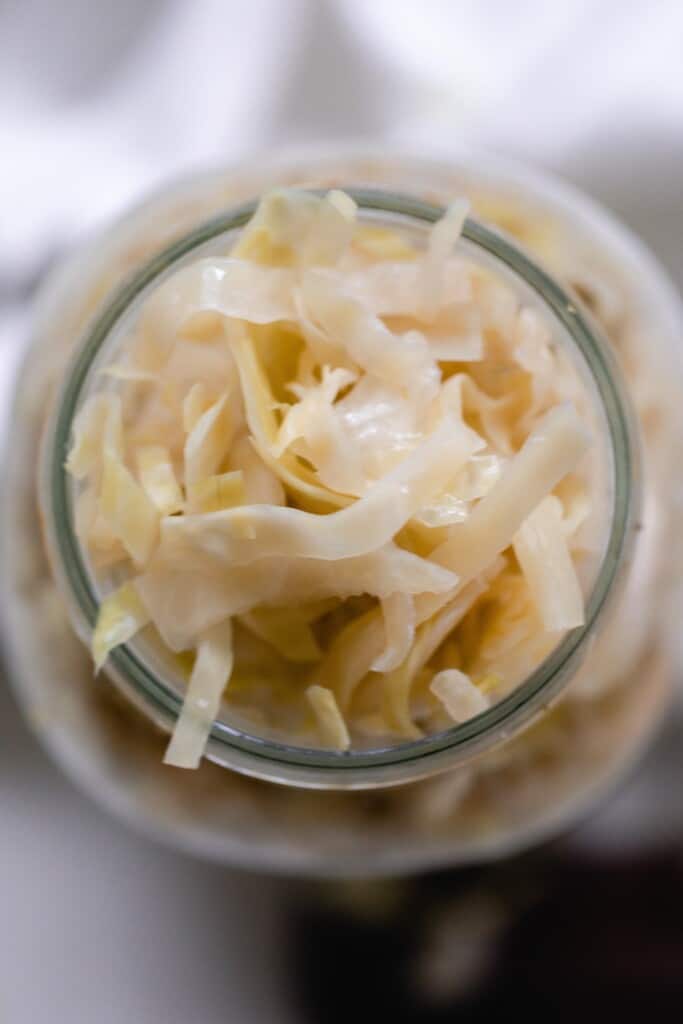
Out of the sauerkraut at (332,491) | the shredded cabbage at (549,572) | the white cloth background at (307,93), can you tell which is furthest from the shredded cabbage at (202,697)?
the white cloth background at (307,93)

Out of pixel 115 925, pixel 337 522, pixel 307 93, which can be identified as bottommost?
pixel 115 925

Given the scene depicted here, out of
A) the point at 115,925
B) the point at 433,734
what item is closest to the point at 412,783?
the point at 433,734

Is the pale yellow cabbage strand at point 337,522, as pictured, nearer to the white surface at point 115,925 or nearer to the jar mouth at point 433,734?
the jar mouth at point 433,734

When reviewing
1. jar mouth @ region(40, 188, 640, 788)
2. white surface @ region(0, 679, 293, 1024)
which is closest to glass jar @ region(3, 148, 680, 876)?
jar mouth @ region(40, 188, 640, 788)

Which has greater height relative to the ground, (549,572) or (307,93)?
(307,93)

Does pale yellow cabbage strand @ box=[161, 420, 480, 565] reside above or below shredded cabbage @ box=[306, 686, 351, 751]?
above

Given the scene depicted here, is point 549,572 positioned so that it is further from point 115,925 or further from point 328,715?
point 115,925

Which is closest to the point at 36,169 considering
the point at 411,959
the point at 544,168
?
the point at 544,168

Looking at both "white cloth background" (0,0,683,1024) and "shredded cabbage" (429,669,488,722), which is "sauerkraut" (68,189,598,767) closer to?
"shredded cabbage" (429,669,488,722)
